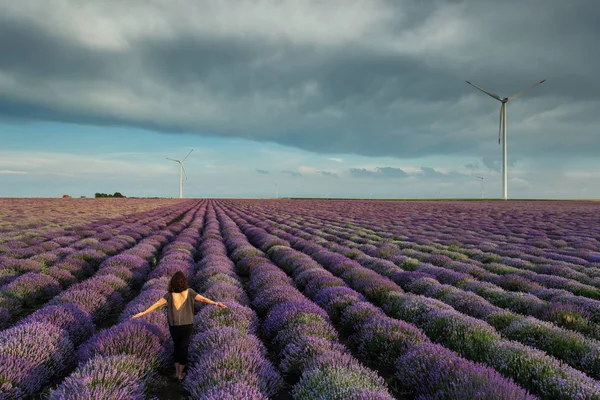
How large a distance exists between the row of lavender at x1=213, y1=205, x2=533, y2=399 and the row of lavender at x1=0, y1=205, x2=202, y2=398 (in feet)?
10.8

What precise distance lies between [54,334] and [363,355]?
4900 mm

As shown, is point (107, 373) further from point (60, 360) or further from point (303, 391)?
point (303, 391)

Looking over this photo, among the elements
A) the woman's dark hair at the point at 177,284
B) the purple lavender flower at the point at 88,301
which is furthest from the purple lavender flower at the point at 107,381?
the purple lavender flower at the point at 88,301

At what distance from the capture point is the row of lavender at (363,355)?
13.3ft

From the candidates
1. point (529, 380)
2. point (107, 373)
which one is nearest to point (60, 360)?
point (107, 373)

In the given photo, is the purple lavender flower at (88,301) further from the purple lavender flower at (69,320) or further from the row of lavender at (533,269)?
the row of lavender at (533,269)

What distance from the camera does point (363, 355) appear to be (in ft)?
19.8

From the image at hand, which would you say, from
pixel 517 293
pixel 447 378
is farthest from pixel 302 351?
pixel 517 293

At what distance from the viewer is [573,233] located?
71.6 feet

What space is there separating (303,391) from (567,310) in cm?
616

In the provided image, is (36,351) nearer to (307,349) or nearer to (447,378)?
(307,349)

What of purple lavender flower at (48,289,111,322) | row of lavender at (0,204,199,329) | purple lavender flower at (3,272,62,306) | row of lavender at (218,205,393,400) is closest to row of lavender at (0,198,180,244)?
row of lavender at (0,204,199,329)

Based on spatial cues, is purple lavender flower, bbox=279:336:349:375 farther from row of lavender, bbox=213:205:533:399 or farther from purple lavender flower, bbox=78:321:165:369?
purple lavender flower, bbox=78:321:165:369

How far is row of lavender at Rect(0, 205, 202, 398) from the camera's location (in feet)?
15.4
